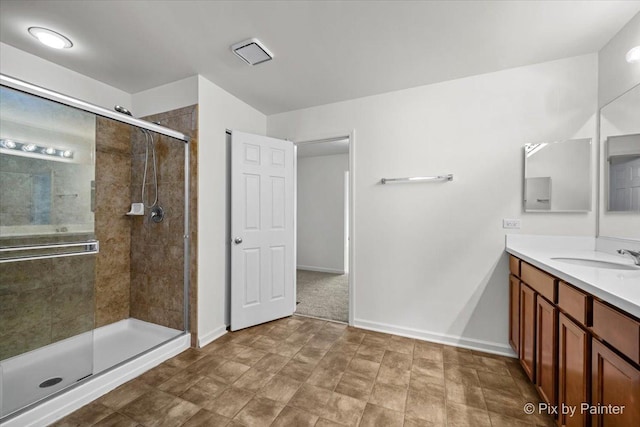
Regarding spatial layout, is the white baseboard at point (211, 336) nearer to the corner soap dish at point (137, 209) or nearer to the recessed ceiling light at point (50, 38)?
the corner soap dish at point (137, 209)

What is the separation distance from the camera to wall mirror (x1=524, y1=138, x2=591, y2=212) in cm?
195

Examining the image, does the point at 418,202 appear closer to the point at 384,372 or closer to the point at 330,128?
the point at 330,128

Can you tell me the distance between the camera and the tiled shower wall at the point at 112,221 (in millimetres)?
2414

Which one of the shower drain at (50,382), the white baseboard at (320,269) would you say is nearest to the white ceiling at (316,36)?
the shower drain at (50,382)

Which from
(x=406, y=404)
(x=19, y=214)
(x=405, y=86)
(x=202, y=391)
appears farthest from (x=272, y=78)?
(x=406, y=404)

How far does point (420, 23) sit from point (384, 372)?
244cm

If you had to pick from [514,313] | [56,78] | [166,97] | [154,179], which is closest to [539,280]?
[514,313]

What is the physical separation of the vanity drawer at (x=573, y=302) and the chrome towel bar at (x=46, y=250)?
2.91 metres

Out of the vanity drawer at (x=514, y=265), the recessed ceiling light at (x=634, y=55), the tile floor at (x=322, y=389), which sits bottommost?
the tile floor at (x=322, y=389)

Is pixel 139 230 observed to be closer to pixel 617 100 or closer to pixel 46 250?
pixel 46 250

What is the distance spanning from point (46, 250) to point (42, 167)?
23.1 inches

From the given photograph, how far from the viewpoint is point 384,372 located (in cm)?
192

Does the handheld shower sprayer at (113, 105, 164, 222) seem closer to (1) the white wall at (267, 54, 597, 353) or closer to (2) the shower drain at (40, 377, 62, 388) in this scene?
(2) the shower drain at (40, 377, 62, 388)

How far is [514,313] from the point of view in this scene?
1997mm
